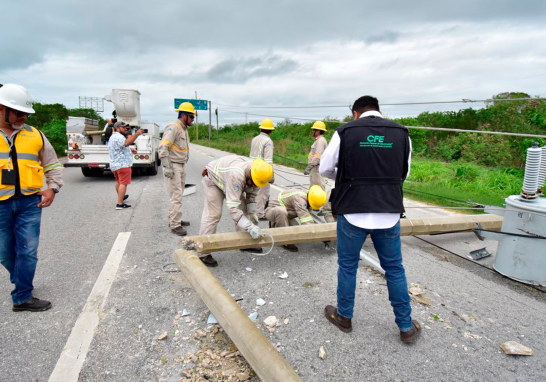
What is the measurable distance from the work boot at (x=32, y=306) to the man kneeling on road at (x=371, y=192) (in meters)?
2.67

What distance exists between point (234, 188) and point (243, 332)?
1.72 metres

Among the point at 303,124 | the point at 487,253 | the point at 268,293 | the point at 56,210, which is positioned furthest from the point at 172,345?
the point at 303,124

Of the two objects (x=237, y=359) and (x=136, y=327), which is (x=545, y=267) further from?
(x=136, y=327)

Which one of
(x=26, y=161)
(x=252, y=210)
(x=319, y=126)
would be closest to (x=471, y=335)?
(x=252, y=210)

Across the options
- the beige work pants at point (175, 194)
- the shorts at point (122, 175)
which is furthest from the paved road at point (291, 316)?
the shorts at point (122, 175)

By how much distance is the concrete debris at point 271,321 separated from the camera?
113 inches

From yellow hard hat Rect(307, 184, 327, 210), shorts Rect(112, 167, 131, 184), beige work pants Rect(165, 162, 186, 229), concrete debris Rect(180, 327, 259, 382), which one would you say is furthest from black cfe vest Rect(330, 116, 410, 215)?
shorts Rect(112, 167, 131, 184)

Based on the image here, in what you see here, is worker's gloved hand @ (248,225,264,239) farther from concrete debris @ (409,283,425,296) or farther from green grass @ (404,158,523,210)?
green grass @ (404,158,523,210)

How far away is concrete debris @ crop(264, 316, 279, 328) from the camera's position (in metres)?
2.88

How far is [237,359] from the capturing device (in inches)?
96.2

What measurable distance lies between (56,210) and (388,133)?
6.52 m

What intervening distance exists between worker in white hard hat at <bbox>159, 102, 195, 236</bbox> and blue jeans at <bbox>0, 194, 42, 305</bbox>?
7.32ft

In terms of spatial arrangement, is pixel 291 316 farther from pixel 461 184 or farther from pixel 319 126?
pixel 461 184

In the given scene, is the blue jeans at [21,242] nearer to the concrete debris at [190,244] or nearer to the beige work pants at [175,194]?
the concrete debris at [190,244]
